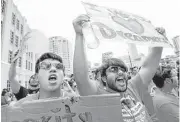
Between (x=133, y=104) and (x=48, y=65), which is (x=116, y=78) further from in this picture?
(x=48, y=65)

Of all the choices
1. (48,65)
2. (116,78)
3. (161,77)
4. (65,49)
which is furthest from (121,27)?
(65,49)

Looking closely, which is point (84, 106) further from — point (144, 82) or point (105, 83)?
point (144, 82)

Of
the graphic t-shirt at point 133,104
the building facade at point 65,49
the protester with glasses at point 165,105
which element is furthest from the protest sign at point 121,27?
the building facade at point 65,49

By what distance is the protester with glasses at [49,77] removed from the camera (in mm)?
1597

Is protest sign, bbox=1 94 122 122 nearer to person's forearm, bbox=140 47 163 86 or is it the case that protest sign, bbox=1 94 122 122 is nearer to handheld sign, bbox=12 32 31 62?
person's forearm, bbox=140 47 163 86

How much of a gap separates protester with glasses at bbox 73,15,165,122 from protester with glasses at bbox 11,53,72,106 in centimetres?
18

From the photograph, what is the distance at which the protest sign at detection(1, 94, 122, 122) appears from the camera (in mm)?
1172

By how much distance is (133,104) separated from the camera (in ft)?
5.06

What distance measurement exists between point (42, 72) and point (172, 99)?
1481 mm

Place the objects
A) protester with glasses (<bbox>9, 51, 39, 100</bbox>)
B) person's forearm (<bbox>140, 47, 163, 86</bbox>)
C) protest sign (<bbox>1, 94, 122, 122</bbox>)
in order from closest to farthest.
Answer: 1. protest sign (<bbox>1, 94, 122, 122</bbox>)
2. person's forearm (<bbox>140, 47, 163, 86</bbox>)
3. protester with glasses (<bbox>9, 51, 39, 100</bbox>)

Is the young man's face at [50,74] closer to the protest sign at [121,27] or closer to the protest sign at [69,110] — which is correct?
the protest sign at [69,110]

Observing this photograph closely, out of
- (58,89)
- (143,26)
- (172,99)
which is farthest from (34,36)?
(172,99)

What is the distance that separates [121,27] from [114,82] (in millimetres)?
538

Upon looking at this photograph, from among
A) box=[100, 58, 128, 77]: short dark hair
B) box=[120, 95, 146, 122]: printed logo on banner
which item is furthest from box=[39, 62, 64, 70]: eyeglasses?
box=[120, 95, 146, 122]: printed logo on banner
